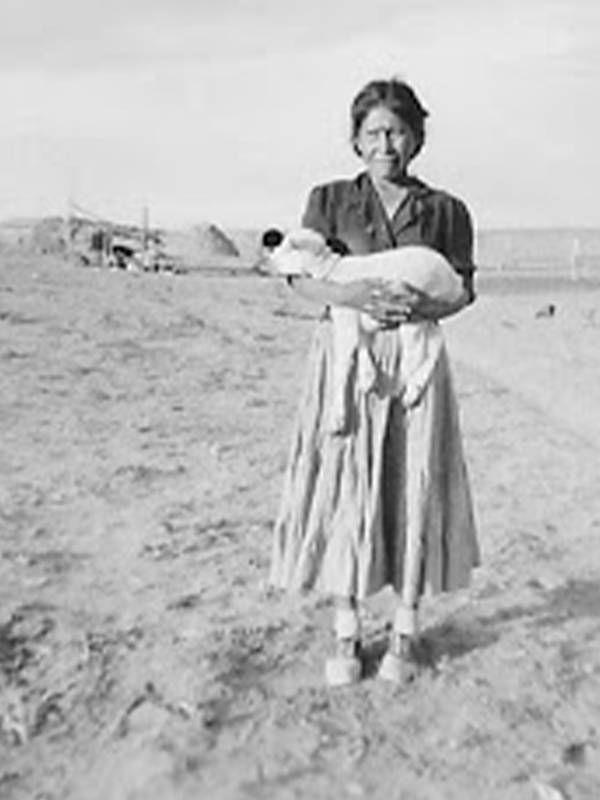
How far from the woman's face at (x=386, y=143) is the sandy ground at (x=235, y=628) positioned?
1539 mm

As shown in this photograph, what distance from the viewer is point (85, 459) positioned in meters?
6.52

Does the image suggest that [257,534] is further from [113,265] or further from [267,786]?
[113,265]

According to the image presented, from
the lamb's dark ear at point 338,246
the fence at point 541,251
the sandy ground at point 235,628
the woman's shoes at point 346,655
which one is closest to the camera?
the sandy ground at point 235,628

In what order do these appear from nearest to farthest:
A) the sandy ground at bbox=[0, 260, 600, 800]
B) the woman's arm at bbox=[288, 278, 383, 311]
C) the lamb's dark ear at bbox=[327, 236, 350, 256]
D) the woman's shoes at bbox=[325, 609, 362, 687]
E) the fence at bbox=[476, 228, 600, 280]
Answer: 1. the sandy ground at bbox=[0, 260, 600, 800]
2. the woman's arm at bbox=[288, 278, 383, 311]
3. the lamb's dark ear at bbox=[327, 236, 350, 256]
4. the woman's shoes at bbox=[325, 609, 362, 687]
5. the fence at bbox=[476, 228, 600, 280]

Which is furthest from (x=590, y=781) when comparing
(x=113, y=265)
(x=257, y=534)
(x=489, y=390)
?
(x=113, y=265)

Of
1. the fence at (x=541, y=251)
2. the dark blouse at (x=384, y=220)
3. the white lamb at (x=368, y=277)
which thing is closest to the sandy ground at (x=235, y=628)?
the white lamb at (x=368, y=277)

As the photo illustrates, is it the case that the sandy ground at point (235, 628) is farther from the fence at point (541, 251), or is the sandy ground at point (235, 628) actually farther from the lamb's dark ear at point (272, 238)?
the fence at point (541, 251)

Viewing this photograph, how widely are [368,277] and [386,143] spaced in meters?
0.39

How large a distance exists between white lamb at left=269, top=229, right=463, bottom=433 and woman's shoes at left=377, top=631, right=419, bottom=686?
720mm

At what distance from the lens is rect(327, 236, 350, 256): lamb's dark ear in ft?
10.6

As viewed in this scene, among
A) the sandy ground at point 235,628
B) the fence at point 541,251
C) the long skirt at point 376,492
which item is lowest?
the sandy ground at point 235,628

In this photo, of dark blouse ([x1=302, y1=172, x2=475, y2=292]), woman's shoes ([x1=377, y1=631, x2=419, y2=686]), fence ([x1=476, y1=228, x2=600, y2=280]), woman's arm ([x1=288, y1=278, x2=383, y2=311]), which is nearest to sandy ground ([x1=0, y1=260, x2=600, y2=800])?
woman's shoes ([x1=377, y1=631, x2=419, y2=686])

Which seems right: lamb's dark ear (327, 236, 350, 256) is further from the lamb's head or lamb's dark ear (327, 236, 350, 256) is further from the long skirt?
the long skirt

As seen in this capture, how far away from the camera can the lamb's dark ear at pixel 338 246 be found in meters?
3.23
